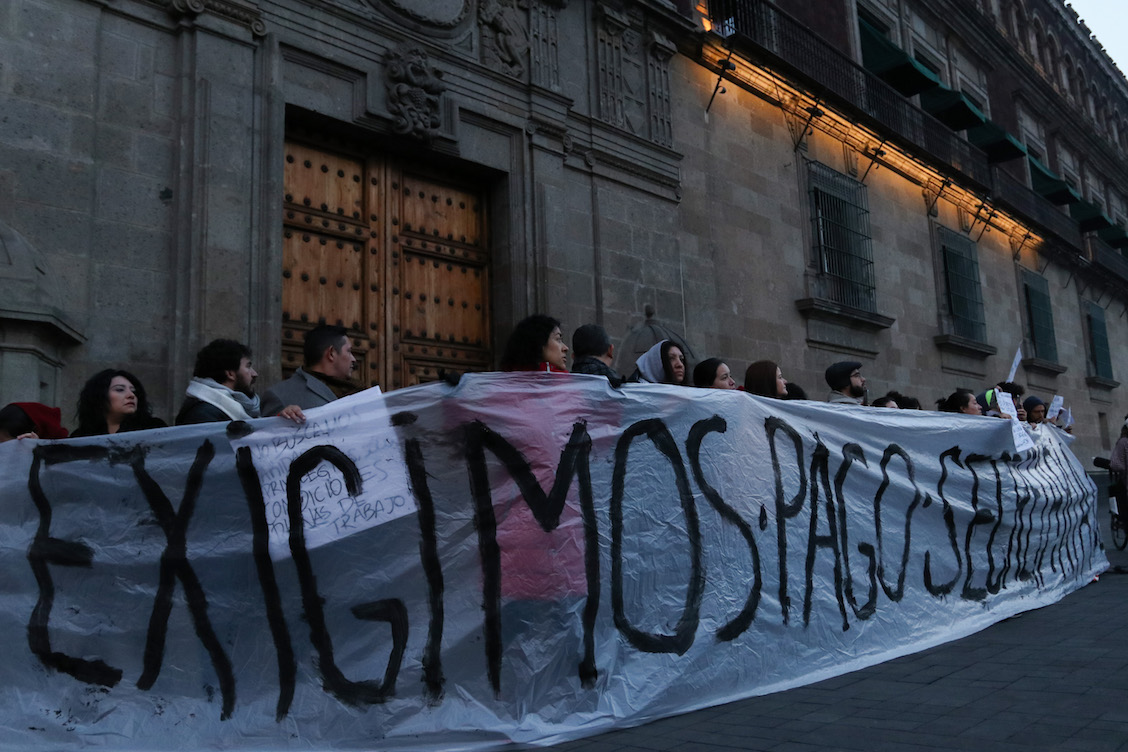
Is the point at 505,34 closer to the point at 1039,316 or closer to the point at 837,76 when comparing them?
the point at 837,76

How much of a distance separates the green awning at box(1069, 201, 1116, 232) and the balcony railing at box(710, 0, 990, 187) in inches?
302

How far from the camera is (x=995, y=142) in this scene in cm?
1688

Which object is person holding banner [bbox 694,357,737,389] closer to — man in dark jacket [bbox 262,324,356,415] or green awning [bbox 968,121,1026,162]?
man in dark jacket [bbox 262,324,356,415]

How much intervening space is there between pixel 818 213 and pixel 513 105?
548 cm

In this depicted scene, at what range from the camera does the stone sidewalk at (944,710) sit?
9.66 ft

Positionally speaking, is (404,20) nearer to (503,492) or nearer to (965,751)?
(503,492)

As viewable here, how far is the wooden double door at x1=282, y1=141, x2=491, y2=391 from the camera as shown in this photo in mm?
6758

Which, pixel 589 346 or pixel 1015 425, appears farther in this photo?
pixel 1015 425

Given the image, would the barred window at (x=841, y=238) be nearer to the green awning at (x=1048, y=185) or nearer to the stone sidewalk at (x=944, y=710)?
the stone sidewalk at (x=944, y=710)

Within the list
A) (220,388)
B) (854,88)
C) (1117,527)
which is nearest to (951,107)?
(854,88)

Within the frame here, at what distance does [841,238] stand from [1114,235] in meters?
16.4

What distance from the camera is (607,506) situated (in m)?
3.59

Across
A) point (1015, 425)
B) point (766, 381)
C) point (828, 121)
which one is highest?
point (828, 121)

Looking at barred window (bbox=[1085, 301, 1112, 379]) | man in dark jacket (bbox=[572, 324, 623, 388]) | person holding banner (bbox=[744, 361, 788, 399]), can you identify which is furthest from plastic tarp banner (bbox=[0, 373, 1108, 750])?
barred window (bbox=[1085, 301, 1112, 379])
